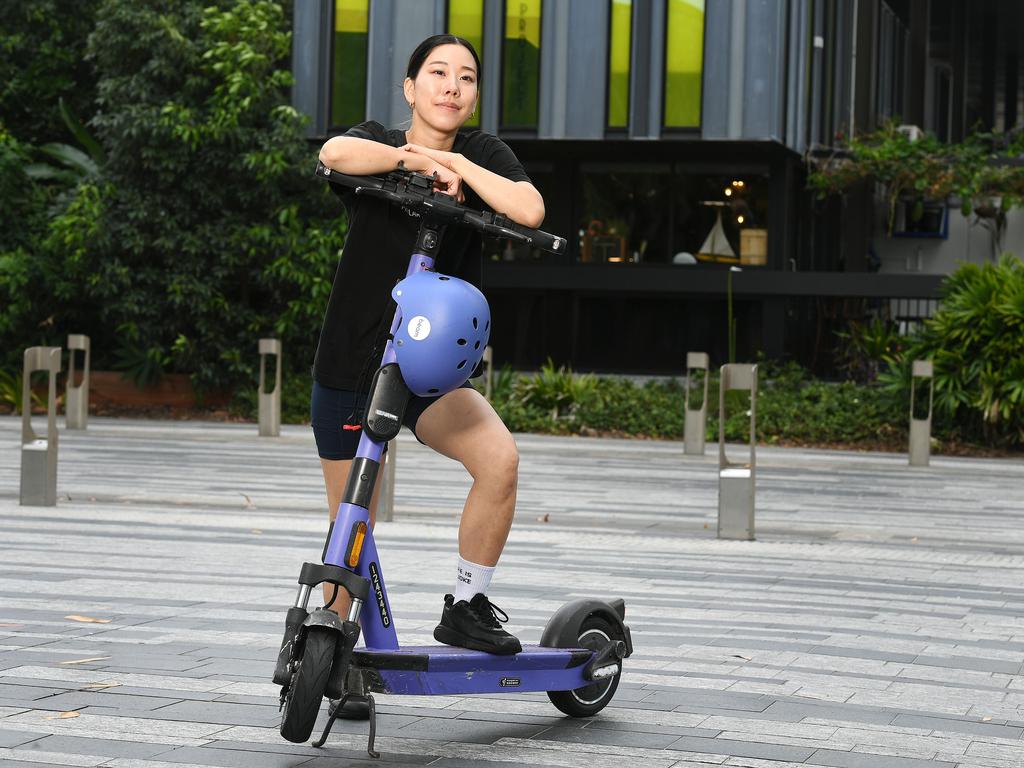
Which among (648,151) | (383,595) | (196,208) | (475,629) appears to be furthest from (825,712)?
(648,151)

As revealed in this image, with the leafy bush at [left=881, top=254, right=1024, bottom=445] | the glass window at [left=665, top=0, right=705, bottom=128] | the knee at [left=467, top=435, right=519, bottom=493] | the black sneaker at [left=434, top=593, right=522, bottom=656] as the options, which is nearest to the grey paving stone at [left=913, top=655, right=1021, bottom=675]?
the black sneaker at [left=434, top=593, right=522, bottom=656]

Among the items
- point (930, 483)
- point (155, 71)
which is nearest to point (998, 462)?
point (930, 483)

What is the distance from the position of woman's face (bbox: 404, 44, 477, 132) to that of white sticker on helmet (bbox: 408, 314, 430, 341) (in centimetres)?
72

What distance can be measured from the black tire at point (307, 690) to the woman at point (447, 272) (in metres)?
0.54

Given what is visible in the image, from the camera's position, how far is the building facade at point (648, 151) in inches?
1041

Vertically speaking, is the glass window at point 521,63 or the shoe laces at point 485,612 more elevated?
the glass window at point 521,63

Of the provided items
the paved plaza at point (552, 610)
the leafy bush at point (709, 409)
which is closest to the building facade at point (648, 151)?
the leafy bush at point (709, 409)

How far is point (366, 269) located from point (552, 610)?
2.79m

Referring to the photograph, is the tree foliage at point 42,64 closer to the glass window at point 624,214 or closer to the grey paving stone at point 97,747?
the glass window at point 624,214

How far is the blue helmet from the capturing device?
4129 millimetres

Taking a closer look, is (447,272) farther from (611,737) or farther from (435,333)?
(611,737)

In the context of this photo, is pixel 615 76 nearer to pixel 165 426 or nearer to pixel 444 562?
pixel 165 426

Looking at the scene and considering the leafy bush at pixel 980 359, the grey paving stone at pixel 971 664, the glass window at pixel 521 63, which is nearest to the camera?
the grey paving stone at pixel 971 664

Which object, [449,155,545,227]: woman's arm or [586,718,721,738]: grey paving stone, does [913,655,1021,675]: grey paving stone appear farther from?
[449,155,545,227]: woman's arm
